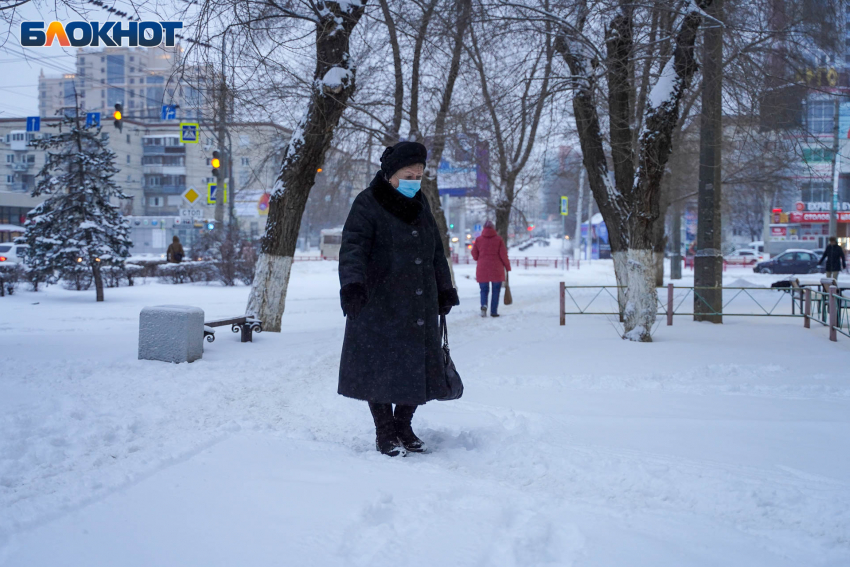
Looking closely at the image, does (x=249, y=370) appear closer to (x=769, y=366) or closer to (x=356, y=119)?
(x=769, y=366)

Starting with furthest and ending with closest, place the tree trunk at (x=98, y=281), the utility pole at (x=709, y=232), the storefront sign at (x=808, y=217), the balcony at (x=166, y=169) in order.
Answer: the balcony at (x=166, y=169) < the storefront sign at (x=808, y=217) < the tree trunk at (x=98, y=281) < the utility pole at (x=709, y=232)

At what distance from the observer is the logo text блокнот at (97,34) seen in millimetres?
8305

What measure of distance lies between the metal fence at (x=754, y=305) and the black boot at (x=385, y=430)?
628cm

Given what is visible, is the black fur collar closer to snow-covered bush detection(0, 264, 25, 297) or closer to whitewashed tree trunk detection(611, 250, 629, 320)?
whitewashed tree trunk detection(611, 250, 629, 320)

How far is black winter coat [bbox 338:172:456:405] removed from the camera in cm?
399

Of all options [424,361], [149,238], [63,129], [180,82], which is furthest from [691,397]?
[149,238]

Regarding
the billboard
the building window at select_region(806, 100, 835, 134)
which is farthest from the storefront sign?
the building window at select_region(806, 100, 835, 134)

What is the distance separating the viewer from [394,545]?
2777 millimetres

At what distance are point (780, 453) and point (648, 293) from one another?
5.58 metres

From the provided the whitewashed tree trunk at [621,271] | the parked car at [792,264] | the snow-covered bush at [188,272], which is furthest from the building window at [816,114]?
the parked car at [792,264]

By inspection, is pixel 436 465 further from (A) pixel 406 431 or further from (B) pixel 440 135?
(B) pixel 440 135

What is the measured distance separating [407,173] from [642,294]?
634 cm

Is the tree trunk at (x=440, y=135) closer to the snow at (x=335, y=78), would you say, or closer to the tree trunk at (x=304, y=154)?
the tree trunk at (x=304, y=154)

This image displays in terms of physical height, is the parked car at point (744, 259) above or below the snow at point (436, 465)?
above
